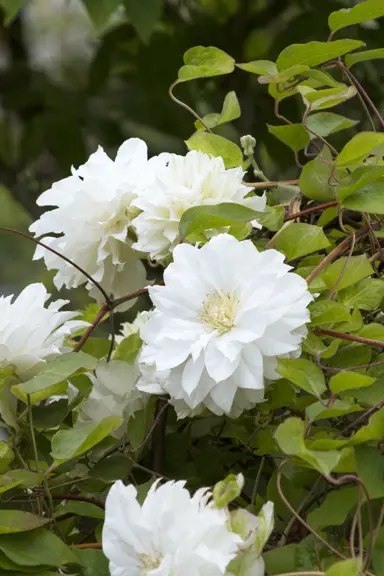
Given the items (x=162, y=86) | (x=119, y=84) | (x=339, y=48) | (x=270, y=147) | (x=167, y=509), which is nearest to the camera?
(x=167, y=509)

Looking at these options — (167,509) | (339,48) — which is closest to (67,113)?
(339,48)

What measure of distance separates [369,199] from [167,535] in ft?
0.54

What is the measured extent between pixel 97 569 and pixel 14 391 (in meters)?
0.08

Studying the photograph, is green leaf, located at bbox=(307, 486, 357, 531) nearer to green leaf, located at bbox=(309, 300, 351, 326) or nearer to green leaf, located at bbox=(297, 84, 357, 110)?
green leaf, located at bbox=(309, 300, 351, 326)

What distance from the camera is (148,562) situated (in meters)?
0.31

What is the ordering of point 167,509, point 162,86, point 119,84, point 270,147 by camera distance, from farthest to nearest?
point 119,84
point 162,86
point 270,147
point 167,509

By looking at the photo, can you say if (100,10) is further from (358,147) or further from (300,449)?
(300,449)

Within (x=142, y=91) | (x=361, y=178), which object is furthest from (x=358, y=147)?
(x=142, y=91)

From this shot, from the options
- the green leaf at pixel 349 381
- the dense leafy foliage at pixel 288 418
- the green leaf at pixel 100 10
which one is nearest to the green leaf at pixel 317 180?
the dense leafy foliage at pixel 288 418

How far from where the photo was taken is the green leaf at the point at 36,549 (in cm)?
34

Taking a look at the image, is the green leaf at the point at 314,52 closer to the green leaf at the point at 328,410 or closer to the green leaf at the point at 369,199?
the green leaf at the point at 369,199

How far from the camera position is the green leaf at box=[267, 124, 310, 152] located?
427mm

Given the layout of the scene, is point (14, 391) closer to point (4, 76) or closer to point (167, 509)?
point (167, 509)

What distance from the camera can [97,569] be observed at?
0.35 metres
